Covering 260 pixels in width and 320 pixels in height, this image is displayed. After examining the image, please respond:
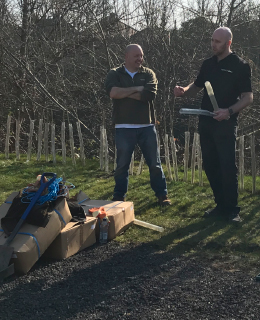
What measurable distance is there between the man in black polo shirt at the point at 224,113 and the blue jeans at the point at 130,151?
2.40ft

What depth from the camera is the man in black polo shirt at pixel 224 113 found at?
4.96m

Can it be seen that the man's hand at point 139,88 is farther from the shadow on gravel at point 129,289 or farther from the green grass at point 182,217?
the shadow on gravel at point 129,289

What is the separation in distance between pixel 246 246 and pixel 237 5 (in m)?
7.49

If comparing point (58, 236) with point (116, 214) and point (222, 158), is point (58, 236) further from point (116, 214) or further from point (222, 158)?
point (222, 158)

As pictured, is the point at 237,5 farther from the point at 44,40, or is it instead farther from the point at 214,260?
the point at 214,260

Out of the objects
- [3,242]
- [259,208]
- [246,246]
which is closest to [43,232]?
[3,242]

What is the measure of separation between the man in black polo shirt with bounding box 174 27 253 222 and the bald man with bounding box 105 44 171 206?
1.95ft

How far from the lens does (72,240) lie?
423cm

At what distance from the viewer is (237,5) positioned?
10.4 metres

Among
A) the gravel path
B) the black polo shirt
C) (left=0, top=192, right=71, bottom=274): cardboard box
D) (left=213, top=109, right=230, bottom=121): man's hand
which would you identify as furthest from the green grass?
the black polo shirt

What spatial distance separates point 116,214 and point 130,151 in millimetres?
1243

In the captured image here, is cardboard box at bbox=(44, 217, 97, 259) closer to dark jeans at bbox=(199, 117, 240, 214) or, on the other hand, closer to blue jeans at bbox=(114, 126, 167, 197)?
blue jeans at bbox=(114, 126, 167, 197)

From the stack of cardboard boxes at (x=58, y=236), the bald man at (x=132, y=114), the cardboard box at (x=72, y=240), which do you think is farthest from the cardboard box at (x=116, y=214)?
the bald man at (x=132, y=114)

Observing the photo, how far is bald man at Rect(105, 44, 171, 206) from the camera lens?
5.62 meters
